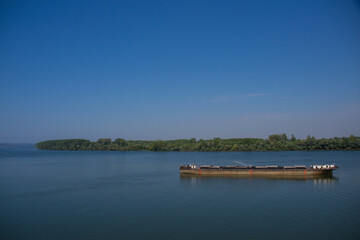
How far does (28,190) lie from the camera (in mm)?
28094

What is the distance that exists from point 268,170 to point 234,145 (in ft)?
225

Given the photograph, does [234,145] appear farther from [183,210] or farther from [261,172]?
[183,210]

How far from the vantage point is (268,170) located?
122 ft

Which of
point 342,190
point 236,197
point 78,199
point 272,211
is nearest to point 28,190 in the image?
point 78,199

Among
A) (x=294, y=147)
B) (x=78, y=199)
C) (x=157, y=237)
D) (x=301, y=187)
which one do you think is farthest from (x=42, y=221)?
(x=294, y=147)

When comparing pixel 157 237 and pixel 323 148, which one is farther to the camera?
pixel 323 148

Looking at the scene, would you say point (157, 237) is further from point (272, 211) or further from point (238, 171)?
point (238, 171)

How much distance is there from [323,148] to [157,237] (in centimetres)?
9730

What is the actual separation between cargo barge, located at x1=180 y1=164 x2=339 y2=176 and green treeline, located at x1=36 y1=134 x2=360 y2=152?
66.0 meters

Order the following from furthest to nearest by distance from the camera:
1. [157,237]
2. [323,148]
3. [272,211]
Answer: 1. [323,148]
2. [272,211]
3. [157,237]

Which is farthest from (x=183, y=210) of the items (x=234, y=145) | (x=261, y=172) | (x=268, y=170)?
(x=234, y=145)

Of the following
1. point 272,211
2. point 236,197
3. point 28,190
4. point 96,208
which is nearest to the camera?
point 272,211

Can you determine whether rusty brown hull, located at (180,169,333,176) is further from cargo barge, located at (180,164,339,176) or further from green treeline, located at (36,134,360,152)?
green treeline, located at (36,134,360,152)

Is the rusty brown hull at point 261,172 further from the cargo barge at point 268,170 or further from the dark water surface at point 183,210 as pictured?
the dark water surface at point 183,210
